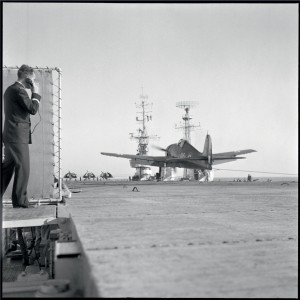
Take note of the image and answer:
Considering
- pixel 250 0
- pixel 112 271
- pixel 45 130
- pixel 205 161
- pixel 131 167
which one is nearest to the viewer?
pixel 112 271

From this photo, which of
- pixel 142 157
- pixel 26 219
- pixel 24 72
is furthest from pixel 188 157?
pixel 26 219

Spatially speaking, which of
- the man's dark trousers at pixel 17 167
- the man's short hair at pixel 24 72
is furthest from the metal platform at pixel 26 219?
the man's short hair at pixel 24 72

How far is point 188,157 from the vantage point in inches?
1535

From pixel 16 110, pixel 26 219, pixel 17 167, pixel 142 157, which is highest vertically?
pixel 16 110

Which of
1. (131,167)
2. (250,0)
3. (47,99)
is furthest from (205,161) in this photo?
(250,0)

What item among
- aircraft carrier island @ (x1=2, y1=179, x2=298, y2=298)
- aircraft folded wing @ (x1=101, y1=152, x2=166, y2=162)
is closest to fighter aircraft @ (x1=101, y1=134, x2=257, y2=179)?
aircraft folded wing @ (x1=101, y1=152, x2=166, y2=162)

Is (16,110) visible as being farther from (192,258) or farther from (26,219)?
(192,258)

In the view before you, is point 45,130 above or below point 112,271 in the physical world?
above

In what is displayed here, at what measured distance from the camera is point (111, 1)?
131 inches

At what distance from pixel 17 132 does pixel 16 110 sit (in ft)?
1.22

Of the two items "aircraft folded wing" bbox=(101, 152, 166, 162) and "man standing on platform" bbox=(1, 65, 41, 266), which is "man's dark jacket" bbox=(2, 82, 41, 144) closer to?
"man standing on platform" bbox=(1, 65, 41, 266)

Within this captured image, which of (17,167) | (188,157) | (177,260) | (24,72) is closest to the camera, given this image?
(177,260)

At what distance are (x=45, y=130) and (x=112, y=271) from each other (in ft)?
19.8

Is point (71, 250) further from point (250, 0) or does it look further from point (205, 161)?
point (205, 161)
